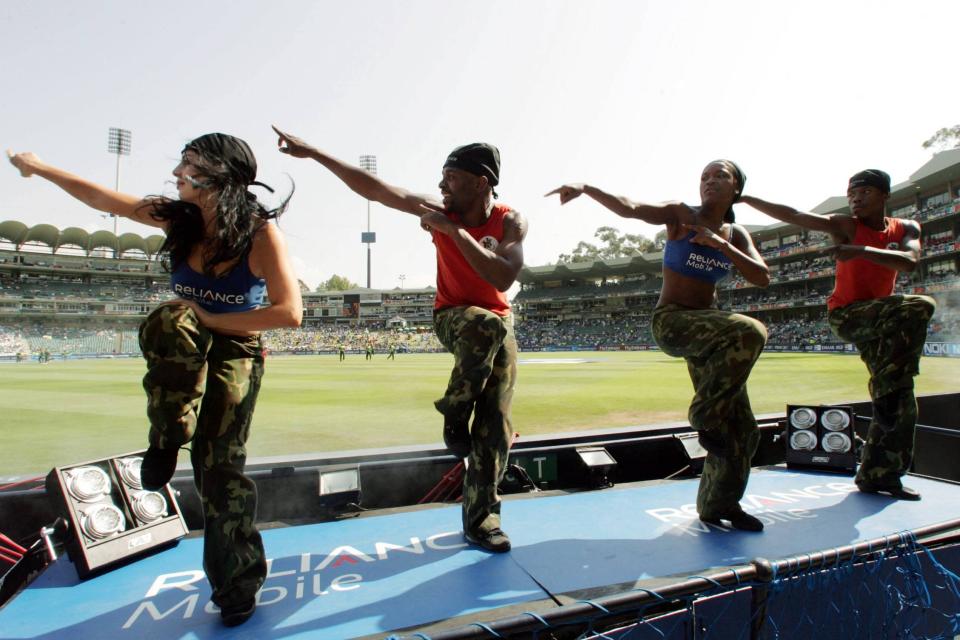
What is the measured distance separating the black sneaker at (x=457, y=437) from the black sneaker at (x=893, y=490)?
9.84ft

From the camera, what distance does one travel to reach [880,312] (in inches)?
145

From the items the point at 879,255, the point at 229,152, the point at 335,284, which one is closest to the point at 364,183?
the point at 229,152

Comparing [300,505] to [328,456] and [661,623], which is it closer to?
[328,456]

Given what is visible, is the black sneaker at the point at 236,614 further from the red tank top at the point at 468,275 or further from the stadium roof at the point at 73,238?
the stadium roof at the point at 73,238

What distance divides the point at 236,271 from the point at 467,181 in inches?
52.4

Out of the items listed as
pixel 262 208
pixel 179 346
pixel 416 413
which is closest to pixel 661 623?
pixel 179 346

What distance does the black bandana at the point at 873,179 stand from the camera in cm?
392

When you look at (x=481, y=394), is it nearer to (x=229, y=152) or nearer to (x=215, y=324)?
(x=215, y=324)

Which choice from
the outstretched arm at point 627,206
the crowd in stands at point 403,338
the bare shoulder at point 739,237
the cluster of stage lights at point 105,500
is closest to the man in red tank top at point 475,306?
the outstretched arm at point 627,206

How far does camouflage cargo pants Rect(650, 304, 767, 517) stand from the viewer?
2.93 m

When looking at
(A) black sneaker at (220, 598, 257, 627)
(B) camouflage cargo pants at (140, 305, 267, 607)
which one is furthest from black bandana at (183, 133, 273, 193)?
(A) black sneaker at (220, 598, 257, 627)

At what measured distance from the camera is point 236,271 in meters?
2.24

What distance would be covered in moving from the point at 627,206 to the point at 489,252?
3.23 ft

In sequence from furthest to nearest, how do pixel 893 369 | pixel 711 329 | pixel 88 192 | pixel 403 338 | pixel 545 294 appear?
pixel 545 294
pixel 403 338
pixel 893 369
pixel 711 329
pixel 88 192
